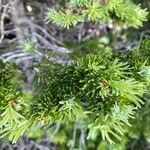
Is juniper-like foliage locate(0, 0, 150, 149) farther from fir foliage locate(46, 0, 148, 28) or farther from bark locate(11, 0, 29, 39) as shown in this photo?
bark locate(11, 0, 29, 39)

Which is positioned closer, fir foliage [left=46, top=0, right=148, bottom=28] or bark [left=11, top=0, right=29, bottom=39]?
fir foliage [left=46, top=0, right=148, bottom=28]

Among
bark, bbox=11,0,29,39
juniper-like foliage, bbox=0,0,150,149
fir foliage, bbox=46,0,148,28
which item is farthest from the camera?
bark, bbox=11,0,29,39

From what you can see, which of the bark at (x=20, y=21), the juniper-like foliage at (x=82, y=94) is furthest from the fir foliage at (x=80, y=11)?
the bark at (x=20, y=21)

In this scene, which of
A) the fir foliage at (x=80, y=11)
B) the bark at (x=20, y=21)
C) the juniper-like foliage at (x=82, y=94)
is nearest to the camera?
the juniper-like foliage at (x=82, y=94)

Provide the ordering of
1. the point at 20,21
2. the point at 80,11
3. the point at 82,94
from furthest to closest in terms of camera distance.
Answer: the point at 20,21 < the point at 80,11 < the point at 82,94

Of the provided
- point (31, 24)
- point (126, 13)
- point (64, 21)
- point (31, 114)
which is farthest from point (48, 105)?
point (31, 24)

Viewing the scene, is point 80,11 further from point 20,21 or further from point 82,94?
point 20,21

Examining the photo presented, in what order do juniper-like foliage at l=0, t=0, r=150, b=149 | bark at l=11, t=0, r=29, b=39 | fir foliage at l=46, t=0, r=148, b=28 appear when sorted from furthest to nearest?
bark at l=11, t=0, r=29, b=39
fir foliage at l=46, t=0, r=148, b=28
juniper-like foliage at l=0, t=0, r=150, b=149

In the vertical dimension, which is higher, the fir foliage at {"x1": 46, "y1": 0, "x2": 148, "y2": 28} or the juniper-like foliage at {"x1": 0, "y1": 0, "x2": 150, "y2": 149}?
the fir foliage at {"x1": 46, "y1": 0, "x2": 148, "y2": 28}

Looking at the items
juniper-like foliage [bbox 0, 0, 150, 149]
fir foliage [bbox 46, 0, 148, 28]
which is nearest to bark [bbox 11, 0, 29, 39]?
fir foliage [bbox 46, 0, 148, 28]

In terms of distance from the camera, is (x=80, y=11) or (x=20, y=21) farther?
(x=20, y=21)

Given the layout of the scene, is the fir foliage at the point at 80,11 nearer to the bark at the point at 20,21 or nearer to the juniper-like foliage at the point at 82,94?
the juniper-like foliage at the point at 82,94

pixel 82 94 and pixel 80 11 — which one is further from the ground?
pixel 80 11

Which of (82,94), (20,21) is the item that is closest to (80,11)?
(82,94)
